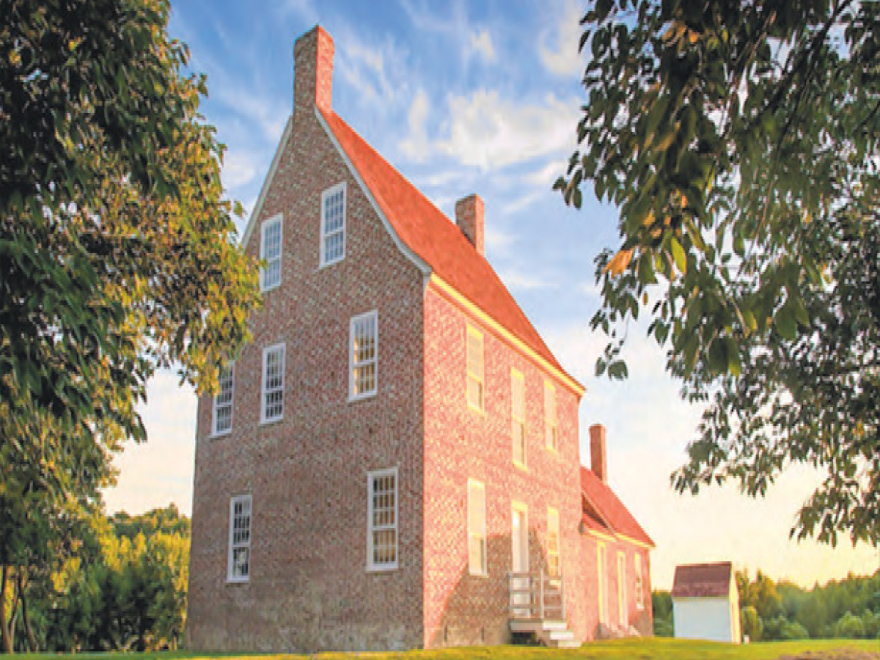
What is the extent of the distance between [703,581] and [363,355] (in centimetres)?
3045

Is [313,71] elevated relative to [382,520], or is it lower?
elevated

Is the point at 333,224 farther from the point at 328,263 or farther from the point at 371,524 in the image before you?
the point at 371,524

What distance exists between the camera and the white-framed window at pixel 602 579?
32.8 meters

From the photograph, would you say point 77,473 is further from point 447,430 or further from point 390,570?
point 447,430

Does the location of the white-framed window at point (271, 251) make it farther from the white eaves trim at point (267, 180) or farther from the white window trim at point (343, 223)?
the white window trim at point (343, 223)

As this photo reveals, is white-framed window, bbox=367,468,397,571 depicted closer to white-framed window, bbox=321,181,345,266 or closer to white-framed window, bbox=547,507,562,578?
white-framed window, bbox=321,181,345,266

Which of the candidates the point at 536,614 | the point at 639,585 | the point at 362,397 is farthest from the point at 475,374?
the point at 639,585

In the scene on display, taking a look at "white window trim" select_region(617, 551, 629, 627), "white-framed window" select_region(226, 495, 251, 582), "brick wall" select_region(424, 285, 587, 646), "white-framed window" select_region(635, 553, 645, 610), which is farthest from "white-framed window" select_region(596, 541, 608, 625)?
"white-framed window" select_region(226, 495, 251, 582)

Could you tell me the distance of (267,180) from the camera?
25.2 metres

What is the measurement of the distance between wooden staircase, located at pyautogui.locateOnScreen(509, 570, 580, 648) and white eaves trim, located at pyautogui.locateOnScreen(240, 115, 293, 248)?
12.3 meters

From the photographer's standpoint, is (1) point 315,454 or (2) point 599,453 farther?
(2) point 599,453

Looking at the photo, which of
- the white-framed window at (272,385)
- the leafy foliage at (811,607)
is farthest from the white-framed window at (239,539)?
the leafy foliage at (811,607)

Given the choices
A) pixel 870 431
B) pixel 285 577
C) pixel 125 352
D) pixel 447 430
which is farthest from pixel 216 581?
pixel 870 431

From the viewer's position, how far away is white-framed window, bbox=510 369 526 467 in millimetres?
24609
